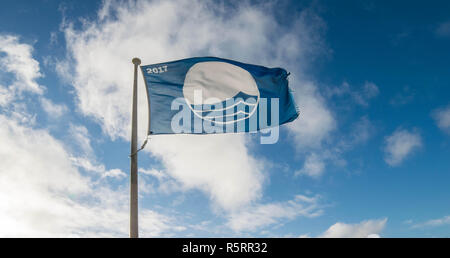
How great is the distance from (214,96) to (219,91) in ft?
1.29

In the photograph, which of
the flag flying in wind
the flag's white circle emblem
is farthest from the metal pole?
the flag's white circle emblem

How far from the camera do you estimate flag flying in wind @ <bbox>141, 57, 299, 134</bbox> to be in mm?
11164

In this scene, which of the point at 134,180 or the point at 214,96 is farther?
the point at 214,96

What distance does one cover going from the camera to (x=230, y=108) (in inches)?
500

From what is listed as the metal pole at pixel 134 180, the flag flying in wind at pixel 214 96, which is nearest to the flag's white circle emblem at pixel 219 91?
the flag flying in wind at pixel 214 96

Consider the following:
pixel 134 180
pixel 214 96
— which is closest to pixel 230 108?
pixel 214 96

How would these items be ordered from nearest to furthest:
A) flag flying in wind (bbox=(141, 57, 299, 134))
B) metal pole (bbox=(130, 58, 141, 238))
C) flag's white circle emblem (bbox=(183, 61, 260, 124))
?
metal pole (bbox=(130, 58, 141, 238)) → flag flying in wind (bbox=(141, 57, 299, 134)) → flag's white circle emblem (bbox=(183, 61, 260, 124))

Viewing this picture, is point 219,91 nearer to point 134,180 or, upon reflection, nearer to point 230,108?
point 230,108

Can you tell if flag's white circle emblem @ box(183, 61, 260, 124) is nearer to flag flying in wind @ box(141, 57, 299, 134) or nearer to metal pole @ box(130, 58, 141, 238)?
flag flying in wind @ box(141, 57, 299, 134)
